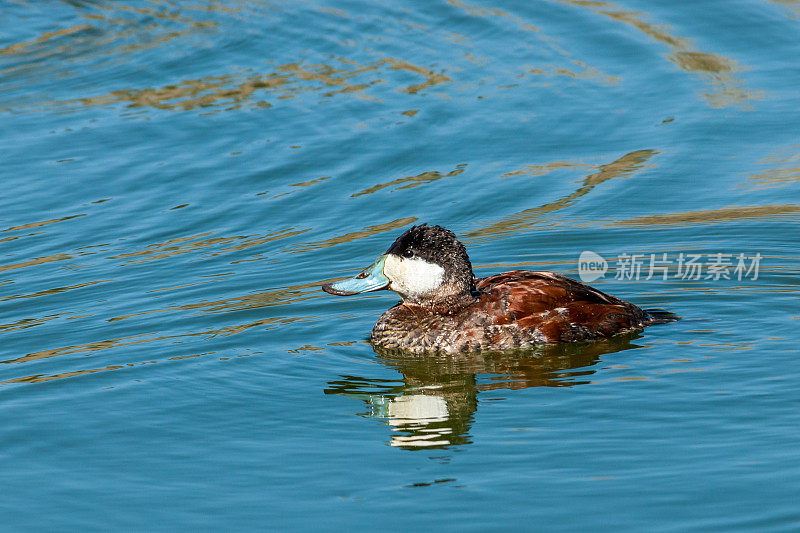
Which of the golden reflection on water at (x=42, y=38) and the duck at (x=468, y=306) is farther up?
the golden reflection on water at (x=42, y=38)

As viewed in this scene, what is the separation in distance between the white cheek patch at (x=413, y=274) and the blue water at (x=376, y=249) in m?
0.51

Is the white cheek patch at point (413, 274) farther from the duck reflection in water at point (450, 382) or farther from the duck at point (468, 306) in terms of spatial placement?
the duck reflection in water at point (450, 382)

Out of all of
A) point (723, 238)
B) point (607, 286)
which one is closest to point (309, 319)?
point (607, 286)

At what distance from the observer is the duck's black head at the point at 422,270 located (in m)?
8.20

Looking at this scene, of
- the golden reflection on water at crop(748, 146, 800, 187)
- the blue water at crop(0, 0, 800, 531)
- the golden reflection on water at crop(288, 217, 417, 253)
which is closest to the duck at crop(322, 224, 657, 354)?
the blue water at crop(0, 0, 800, 531)

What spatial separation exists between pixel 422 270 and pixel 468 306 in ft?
1.34

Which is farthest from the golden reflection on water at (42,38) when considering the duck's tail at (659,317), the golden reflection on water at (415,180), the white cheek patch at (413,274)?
the duck's tail at (659,317)

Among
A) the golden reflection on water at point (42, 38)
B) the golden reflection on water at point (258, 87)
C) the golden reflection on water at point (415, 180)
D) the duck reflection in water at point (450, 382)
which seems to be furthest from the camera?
the golden reflection on water at point (42, 38)

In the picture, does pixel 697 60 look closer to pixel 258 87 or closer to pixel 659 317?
pixel 258 87

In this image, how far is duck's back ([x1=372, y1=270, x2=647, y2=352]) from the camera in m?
8.05

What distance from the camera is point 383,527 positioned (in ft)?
18.0

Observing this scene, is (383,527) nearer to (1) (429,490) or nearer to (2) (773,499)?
(1) (429,490)

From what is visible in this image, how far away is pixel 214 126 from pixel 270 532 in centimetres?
905

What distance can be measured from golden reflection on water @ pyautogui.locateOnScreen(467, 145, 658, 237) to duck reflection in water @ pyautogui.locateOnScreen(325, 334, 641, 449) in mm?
2577
